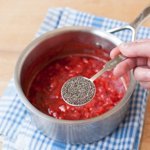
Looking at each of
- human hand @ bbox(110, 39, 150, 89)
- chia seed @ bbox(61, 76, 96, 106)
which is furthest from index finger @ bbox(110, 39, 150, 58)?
chia seed @ bbox(61, 76, 96, 106)

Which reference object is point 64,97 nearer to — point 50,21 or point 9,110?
point 9,110

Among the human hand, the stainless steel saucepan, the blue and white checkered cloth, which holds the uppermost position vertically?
the human hand

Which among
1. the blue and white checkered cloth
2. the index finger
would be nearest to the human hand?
the index finger

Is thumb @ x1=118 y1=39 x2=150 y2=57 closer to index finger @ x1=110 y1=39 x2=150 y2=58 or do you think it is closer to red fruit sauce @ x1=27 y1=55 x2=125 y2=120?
index finger @ x1=110 y1=39 x2=150 y2=58

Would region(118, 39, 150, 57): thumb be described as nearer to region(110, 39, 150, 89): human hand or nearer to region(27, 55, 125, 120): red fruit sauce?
region(110, 39, 150, 89): human hand

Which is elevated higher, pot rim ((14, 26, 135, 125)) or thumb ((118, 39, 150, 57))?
thumb ((118, 39, 150, 57))

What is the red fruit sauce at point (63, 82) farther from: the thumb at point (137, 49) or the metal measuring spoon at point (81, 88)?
the thumb at point (137, 49)

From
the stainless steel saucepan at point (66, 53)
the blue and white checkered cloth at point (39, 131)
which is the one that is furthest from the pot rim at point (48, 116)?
the blue and white checkered cloth at point (39, 131)

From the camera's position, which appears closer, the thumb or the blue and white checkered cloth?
the thumb
